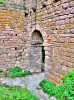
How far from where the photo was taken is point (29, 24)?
790 cm

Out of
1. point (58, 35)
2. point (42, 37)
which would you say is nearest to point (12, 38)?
point (42, 37)

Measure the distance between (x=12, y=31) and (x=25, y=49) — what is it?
3.09ft

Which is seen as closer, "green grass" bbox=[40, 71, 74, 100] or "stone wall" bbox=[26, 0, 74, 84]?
"green grass" bbox=[40, 71, 74, 100]

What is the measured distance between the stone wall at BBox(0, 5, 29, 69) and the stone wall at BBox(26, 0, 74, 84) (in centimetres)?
148

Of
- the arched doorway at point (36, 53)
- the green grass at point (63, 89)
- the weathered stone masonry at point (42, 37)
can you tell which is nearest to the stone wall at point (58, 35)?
the weathered stone masonry at point (42, 37)

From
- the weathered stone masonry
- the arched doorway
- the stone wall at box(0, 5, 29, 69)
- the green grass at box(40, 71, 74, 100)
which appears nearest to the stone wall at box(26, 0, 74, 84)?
the weathered stone masonry

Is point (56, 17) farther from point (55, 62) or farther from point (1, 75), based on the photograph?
point (1, 75)

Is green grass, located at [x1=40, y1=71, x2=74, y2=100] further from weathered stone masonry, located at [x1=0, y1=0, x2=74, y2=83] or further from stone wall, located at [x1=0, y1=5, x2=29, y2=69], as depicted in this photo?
stone wall, located at [x1=0, y1=5, x2=29, y2=69]

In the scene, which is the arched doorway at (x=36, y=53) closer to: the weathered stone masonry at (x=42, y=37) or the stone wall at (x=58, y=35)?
the weathered stone masonry at (x=42, y=37)

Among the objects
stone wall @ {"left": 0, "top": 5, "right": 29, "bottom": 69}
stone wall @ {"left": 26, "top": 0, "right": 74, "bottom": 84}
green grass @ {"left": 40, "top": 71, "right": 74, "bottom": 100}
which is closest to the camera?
green grass @ {"left": 40, "top": 71, "right": 74, "bottom": 100}

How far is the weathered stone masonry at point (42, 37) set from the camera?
4.96 metres

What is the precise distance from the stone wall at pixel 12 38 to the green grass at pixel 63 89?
99.6 inches

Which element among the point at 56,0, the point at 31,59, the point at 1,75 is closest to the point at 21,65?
the point at 31,59

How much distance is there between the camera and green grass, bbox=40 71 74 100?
4121mm
